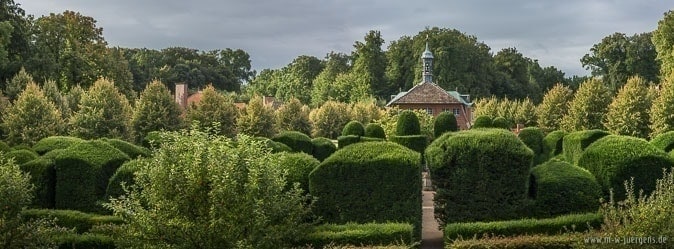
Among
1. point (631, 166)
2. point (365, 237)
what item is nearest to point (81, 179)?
point (365, 237)

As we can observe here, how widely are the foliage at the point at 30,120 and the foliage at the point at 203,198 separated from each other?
2030cm

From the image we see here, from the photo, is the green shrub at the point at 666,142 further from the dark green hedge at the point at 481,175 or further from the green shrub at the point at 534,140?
the dark green hedge at the point at 481,175

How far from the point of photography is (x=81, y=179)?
49.1ft

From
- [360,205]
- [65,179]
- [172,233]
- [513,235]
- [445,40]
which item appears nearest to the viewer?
[172,233]

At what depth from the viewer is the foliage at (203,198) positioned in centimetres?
934

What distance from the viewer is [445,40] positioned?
254 feet

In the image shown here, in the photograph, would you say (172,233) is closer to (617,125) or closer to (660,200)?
(660,200)

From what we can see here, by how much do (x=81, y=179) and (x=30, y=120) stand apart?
15.2 metres

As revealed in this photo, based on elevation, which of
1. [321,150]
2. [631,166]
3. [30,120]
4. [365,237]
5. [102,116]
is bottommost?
[365,237]

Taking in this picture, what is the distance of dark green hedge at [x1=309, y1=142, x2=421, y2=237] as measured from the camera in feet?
42.5

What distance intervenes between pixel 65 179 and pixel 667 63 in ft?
154

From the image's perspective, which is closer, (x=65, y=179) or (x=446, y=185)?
(x=446, y=185)

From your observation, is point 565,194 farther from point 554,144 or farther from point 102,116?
point 102,116

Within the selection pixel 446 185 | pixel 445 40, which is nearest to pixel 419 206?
pixel 446 185
